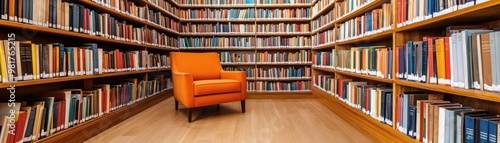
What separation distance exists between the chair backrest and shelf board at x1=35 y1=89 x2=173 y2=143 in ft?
2.31

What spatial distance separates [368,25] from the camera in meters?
2.61

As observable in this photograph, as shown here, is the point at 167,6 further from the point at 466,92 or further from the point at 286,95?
the point at 466,92

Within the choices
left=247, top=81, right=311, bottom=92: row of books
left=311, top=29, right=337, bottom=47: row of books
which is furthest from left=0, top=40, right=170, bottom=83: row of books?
left=311, top=29, right=337, bottom=47: row of books

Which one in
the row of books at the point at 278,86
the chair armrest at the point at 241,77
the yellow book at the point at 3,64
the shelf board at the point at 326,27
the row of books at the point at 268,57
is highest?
the shelf board at the point at 326,27

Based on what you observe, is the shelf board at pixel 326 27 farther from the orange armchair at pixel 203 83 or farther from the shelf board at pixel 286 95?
the orange armchair at pixel 203 83

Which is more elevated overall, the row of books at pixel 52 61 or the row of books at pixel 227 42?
the row of books at pixel 227 42

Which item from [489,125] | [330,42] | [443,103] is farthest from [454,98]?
[330,42]

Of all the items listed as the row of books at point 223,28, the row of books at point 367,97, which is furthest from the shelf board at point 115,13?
the row of books at point 367,97

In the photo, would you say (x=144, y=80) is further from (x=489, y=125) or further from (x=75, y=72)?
(x=489, y=125)

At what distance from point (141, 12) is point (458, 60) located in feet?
11.7

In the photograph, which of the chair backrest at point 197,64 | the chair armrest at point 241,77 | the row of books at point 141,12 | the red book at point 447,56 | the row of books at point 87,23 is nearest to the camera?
the red book at point 447,56

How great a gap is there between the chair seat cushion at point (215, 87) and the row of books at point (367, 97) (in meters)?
1.27

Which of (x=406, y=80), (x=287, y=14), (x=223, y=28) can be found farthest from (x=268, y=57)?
(x=406, y=80)

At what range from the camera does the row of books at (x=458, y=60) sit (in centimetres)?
120
